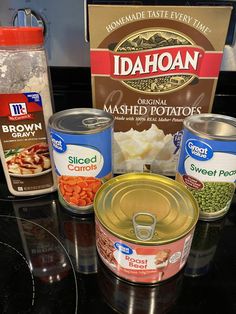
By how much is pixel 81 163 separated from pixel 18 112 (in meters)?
0.17

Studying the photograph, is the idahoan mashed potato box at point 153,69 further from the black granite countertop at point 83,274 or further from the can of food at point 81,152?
the black granite countertop at point 83,274

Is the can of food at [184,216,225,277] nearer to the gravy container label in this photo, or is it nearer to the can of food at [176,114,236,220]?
the can of food at [176,114,236,220]

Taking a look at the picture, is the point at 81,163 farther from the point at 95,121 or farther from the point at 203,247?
the point at 203,247

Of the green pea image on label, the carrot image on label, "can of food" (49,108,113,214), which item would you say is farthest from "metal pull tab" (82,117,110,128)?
the green pea image on label

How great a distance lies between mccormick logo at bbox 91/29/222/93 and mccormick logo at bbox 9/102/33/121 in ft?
0.53

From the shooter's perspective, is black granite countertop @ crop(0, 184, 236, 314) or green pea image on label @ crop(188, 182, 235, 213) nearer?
black granite countertop @ crop(0, 184, 236, 314)

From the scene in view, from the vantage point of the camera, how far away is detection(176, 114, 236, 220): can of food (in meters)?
0.55

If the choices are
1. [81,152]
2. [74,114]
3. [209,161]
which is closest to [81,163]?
[81,152]

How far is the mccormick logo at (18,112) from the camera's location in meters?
0.60

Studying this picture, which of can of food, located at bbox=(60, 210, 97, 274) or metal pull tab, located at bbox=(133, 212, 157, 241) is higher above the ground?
metal pull tab, located at bbox=(133, 212, 157, 241)

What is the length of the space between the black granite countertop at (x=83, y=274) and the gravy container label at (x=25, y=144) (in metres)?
0.06

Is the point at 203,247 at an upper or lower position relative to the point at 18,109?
lower

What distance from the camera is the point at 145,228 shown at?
485 millimetres

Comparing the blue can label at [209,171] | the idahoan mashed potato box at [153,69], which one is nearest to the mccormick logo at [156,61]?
the idahoan mashed potato box at [153,69]
